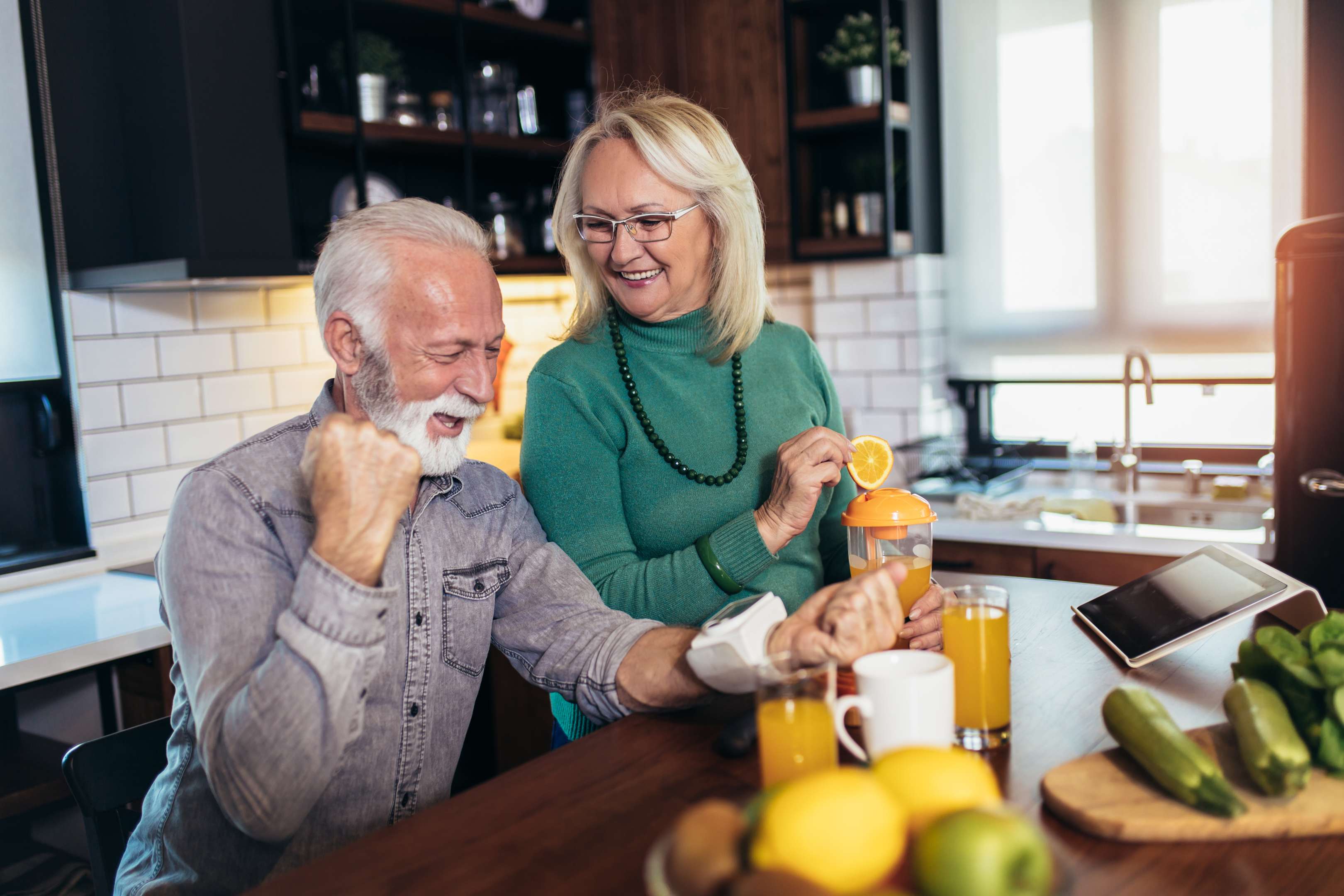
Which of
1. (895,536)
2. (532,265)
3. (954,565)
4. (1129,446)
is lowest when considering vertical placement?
(954,565)

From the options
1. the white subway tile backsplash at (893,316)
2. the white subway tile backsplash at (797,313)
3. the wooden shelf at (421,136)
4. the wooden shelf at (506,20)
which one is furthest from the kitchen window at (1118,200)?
the wooden shelf at (421,136)

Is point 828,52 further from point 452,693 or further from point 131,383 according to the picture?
point 452,693

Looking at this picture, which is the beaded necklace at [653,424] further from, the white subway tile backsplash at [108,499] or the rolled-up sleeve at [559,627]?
the white subway tile backsplash at [108,499]

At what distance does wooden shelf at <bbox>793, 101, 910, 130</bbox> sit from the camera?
3.15 m

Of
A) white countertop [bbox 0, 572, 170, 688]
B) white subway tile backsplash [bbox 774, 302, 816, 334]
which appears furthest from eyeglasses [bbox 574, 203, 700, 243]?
white subway tile backsplash [bbox 774, 302, 816, 334]

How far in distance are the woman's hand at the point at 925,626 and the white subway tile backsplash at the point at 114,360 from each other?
2102 millimetres

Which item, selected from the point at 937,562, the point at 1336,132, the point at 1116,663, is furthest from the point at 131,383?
the point at 1336,132

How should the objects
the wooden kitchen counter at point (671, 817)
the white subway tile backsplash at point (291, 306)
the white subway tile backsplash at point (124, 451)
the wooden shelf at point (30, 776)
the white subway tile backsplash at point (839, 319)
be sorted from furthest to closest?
the white subway tile backsplash at point (839, 319)
the white subway tile backsplash at point (291, 306)
the white subway tile backsplash at point (124, 451)
the wooden shelf at point (30, 776)
the wooden kitchen counter at point (671, 817)

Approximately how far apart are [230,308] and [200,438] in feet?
1.16

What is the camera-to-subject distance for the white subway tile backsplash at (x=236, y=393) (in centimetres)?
274

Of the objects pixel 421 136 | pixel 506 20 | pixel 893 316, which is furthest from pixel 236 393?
pixel 893 316

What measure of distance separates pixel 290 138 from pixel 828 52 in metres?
1.61

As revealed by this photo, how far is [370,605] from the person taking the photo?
1095 millimetres

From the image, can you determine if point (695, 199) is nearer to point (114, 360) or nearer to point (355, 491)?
point (355, 491)
